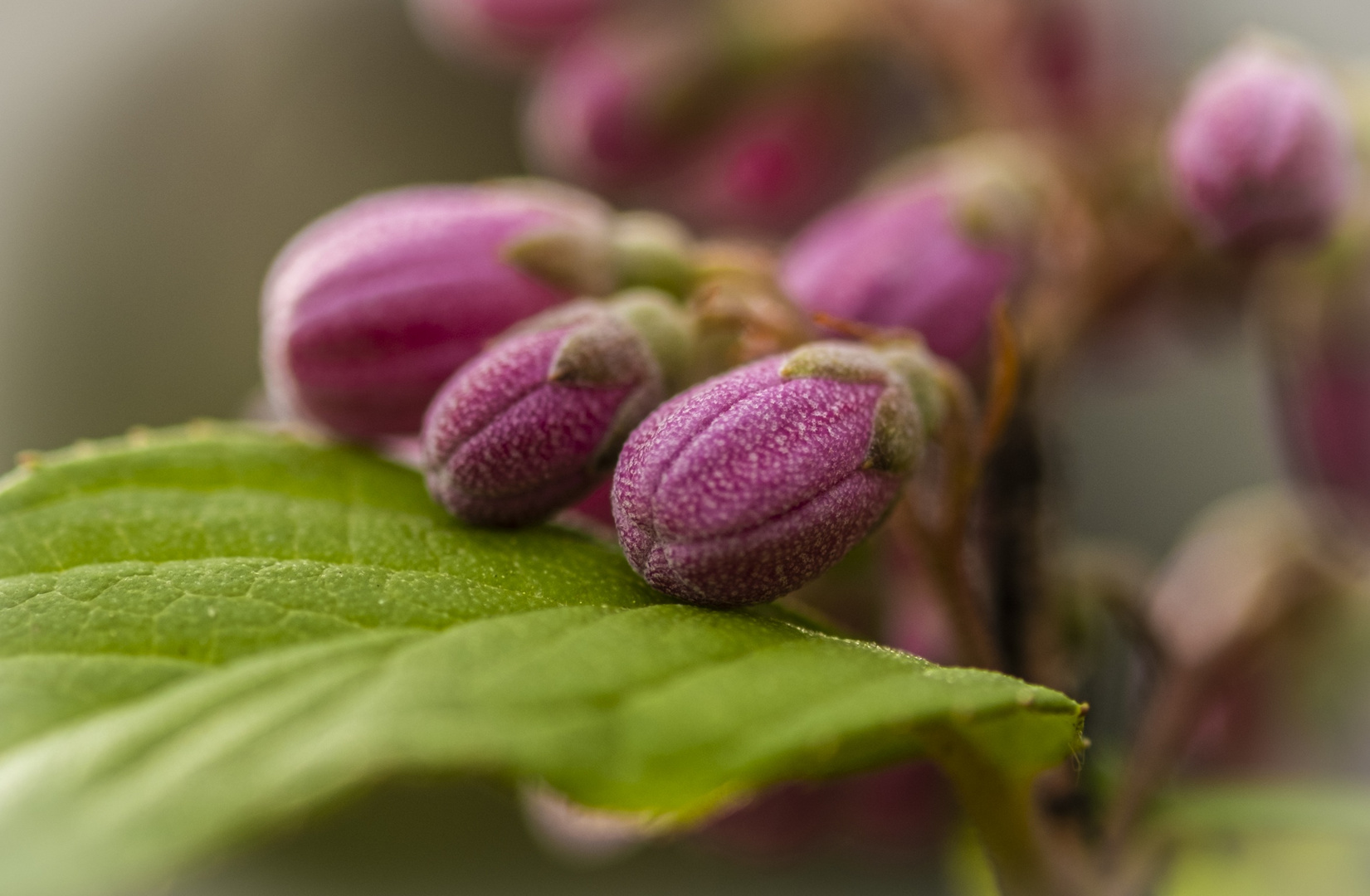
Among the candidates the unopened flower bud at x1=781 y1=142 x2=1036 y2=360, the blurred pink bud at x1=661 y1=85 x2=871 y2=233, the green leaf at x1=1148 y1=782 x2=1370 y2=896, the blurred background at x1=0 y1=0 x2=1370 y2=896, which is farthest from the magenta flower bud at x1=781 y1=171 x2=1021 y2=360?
the blurred background at x1=0 y1=0 x2=1370 y2=896

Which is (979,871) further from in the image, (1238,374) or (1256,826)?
(1238,374)

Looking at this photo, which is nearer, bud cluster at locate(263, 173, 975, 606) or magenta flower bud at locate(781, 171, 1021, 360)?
bud cluster at locate(263, 173, 975, 606)

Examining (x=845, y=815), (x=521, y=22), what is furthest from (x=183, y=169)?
(x=845, y=815)

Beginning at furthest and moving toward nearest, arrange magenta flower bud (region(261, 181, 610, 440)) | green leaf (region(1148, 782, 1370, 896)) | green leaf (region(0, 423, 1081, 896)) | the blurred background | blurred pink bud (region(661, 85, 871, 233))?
the blurred background < blurred pink bud (region(661, 85, 871, 233)) < green leaf (region(1148, 782, 1370, 896)) < magenta flower bud (region(261, 181, 610, 440)) < green leaf (region(0, 423, 1081, 896))

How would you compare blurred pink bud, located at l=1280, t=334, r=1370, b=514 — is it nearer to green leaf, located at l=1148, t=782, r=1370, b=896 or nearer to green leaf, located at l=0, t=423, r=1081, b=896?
green leaf, located at l=1148, t=782, r=1370, b=896

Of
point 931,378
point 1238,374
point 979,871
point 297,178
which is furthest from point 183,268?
point 931,378

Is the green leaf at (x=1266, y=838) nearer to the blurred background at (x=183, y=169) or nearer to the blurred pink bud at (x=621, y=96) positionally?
the blurred pink bud at (x=621, y=96)

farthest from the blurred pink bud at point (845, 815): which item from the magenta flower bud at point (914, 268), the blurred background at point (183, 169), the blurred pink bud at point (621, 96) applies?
the blurred background at point (183, 169)

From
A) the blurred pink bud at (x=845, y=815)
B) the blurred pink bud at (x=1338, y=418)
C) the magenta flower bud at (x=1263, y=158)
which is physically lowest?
the blurred pink bud at (x=845, y=815)

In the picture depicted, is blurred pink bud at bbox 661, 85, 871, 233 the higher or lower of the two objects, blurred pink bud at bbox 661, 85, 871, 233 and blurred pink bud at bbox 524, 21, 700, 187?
the lower
